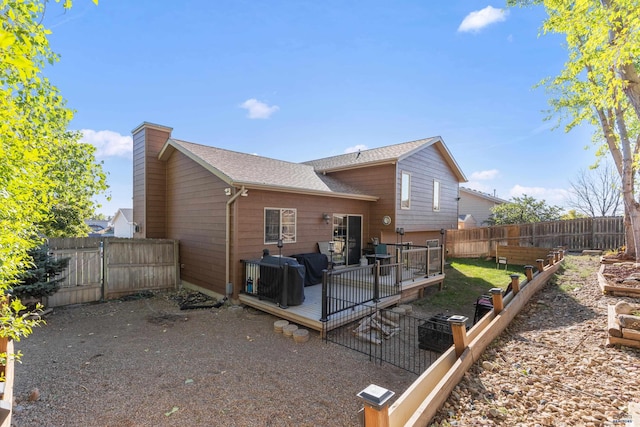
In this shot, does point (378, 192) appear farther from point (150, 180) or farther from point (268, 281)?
point (150, 180)

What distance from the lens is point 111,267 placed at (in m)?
8.20

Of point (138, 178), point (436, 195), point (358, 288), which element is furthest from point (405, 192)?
point (138, 178)

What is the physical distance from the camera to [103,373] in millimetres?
4145

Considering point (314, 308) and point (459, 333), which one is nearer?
point (459, 333)

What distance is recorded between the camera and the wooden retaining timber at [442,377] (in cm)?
218

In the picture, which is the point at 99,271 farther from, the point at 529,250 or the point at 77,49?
the point at 529,250

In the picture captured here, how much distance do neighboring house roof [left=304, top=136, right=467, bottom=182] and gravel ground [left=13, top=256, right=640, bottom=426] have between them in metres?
6.78

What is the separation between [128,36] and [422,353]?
11.8 m

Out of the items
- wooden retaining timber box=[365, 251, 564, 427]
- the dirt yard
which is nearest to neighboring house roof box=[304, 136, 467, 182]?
wooden retaining timber box=[365, 251, 564, 427]

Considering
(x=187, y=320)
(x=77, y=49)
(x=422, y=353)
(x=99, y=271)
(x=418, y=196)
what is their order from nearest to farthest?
(x=422, y=353) → (x=187, y=320) → (x=77, y=49) → (x=99, y=271) → (x=418, y=196)

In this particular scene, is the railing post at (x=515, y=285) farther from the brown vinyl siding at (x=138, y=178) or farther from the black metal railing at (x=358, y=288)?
the brown vinyl siding at (x=138, y=178)

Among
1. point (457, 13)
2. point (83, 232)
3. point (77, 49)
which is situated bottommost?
point (83, 232)

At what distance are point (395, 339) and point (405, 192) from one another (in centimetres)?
676

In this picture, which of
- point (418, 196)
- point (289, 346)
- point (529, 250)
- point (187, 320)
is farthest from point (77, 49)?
point (529, 250)
